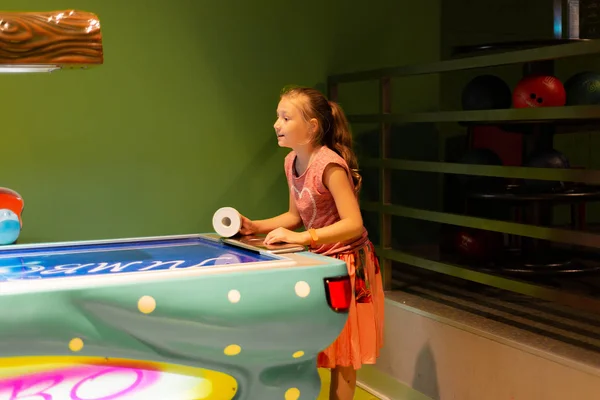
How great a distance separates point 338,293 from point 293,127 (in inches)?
31.9

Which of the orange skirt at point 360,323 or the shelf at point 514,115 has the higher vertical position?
the shelf at point 514,115

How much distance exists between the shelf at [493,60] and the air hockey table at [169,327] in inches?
43.9

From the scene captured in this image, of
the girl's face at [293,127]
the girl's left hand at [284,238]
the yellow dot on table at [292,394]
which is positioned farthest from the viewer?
the girl's face at [293,127]

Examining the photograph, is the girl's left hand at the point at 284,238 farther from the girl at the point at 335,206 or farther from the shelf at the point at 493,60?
the shelf at the point at 493,60

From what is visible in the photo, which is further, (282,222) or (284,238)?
(282,222)

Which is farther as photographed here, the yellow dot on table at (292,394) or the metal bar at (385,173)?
the metal bar at (385,173)

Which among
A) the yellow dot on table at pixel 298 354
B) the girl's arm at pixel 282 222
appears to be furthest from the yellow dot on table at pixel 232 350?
the girl's arm at pixel 282 222

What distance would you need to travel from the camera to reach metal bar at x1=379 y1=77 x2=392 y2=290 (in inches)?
133

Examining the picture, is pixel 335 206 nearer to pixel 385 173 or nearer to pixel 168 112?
pixel 385 173

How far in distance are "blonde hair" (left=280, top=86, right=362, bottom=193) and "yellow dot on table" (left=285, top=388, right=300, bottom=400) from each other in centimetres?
86

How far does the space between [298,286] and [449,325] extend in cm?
133

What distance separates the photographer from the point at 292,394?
1.83 metres

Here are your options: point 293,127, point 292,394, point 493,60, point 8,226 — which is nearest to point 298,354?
point 292,394

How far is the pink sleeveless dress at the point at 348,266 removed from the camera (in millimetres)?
2404
